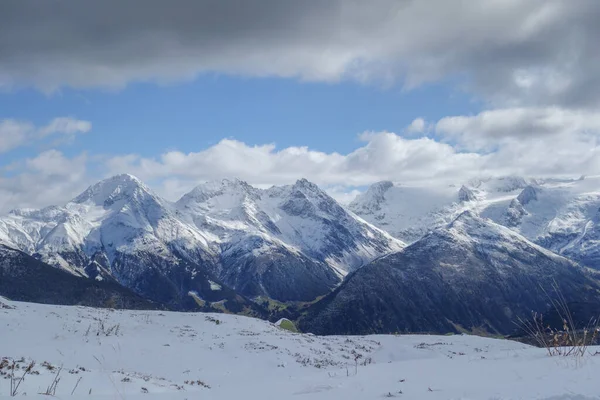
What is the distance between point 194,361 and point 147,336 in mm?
11038

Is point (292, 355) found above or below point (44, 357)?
below

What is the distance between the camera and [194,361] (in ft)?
124

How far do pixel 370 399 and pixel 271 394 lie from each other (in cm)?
457

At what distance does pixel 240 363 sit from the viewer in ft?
127

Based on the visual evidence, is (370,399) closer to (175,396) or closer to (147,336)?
(175,396)

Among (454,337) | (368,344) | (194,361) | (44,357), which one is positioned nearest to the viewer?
(44,357)

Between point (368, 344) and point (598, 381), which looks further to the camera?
point (368, 344)

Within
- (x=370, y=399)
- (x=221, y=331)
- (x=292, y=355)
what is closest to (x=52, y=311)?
(x=221, y=331)

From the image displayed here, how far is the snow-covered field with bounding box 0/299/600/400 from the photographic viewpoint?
15.8 meters

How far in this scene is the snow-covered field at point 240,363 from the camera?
15.8m

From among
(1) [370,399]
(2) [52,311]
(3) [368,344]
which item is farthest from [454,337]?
(1) [370,399]

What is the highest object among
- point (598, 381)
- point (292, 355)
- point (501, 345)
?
point (598, 381)

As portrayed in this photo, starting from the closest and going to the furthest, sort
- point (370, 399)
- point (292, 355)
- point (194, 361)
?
point (370, 399), point (194, 361), point (292, 355)

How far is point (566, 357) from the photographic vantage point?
18.4 meters
